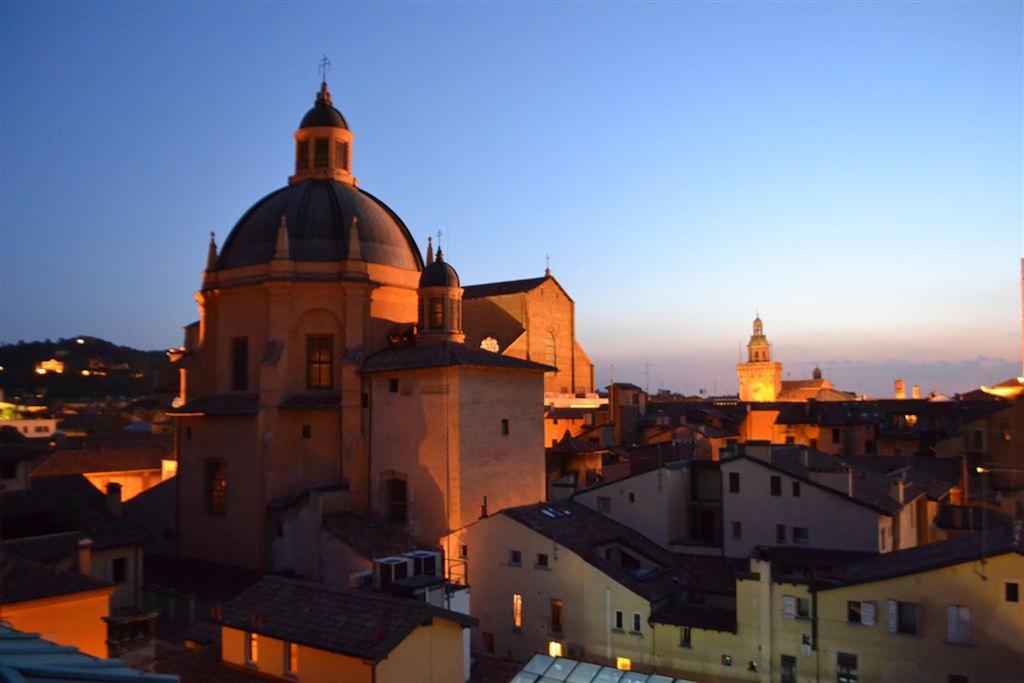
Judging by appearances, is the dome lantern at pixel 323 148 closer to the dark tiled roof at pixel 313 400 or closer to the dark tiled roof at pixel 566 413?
the dark tiled roof at pixel 313 400

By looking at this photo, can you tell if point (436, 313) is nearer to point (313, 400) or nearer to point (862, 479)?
point (313, 400)

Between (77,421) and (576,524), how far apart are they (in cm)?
6130

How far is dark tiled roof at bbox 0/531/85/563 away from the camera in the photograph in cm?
2581

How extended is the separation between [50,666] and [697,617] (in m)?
21.0

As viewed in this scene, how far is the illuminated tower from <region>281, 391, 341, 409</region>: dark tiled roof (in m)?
109

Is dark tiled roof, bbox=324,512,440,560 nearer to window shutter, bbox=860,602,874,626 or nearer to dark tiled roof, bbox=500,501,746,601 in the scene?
dark tiled roof, bbox=500,501,746,601

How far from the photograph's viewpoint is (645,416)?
66.2 meters

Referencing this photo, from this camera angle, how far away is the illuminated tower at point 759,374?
13300cm

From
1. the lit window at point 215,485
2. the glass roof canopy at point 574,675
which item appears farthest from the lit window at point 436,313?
the glass roof canopy at point 574,675

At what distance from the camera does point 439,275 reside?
108ft

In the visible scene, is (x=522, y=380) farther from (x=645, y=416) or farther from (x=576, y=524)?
(x=645, y=416)

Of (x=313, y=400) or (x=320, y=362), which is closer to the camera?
(x=313, y=400)


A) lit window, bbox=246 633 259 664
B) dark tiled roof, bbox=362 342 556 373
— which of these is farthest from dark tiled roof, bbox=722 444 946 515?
lit window, bbox=246 633 259 664

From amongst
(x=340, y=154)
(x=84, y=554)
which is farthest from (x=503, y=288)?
(x=84, y=554)
